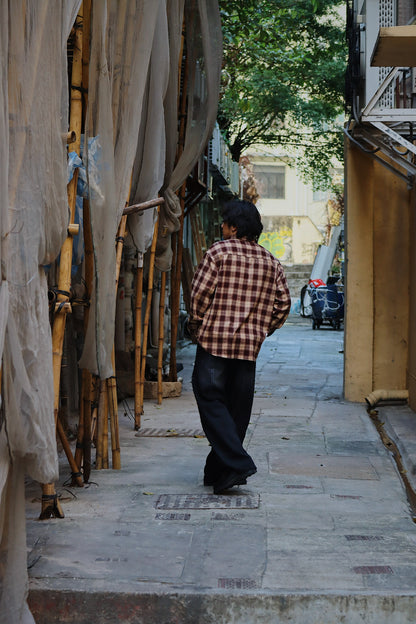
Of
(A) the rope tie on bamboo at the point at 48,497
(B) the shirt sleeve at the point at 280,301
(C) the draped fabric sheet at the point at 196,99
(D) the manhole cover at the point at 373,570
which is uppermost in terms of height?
(C) the draped fabric sheet at the point at 196,99

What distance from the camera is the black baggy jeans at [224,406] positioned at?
5176mm

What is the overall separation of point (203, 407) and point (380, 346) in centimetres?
454

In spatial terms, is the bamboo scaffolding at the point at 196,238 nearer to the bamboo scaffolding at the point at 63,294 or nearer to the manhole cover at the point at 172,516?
the bamboo scaffolding at the point at 63,294

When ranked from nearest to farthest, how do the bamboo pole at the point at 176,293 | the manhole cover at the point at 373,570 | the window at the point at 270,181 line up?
1. the manhole cover at the point at 373,570
2. the bamboo pole at the point at 176,293
3. the window at the point at 270,181

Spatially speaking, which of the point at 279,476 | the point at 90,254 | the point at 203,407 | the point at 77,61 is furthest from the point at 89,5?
the point at 279,476

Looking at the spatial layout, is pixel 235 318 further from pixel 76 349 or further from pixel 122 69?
pixel 76 349

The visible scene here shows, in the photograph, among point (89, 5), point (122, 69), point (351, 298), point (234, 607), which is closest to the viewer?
point (234, 607)

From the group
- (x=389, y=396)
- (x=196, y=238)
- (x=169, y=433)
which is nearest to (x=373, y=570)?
(x=169, y=433)

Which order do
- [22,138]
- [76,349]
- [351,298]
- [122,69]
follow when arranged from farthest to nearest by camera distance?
[351,298]
[76,349]
[122,69]
[22,138]

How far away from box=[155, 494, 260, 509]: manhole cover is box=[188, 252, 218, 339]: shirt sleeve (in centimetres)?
107

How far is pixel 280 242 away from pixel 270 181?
4.88 meters

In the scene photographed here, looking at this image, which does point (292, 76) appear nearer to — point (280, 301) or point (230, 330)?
point (280, 301)

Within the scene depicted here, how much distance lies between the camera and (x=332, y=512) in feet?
15.9

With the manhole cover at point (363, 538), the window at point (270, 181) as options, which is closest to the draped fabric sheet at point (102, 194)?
the manhole cover at point (363, 538)
